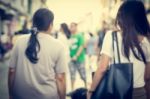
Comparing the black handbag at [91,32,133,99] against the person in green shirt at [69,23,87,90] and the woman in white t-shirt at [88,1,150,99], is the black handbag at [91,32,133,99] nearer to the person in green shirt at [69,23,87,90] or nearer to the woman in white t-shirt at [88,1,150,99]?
the woman in white t-shirt at [88,1,150,99]

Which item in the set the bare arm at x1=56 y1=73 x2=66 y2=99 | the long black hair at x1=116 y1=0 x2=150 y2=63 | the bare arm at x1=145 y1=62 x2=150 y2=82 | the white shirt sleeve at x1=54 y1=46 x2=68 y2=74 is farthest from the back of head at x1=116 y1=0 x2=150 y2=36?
the bare arm at x1=56 y1=73 x2=66 y2=99

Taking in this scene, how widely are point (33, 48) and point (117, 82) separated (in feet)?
2.70

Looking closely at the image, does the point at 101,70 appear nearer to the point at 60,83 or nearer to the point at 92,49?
the point at 60,83

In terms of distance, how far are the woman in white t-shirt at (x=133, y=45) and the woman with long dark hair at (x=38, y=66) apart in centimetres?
40

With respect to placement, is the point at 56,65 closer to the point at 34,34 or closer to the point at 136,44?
the point at 34,34

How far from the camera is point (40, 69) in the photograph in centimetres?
352

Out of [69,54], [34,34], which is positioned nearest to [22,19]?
[69,54]

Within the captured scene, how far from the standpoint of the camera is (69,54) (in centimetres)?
878

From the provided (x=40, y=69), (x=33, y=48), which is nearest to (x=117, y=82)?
(x=40, y=69)

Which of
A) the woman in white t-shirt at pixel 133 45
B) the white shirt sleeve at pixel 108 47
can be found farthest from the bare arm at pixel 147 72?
the white shirt sleeve at pixel 108 47

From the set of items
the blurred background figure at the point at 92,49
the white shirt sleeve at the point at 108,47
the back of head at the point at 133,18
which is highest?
the back of head at the point at 133,18

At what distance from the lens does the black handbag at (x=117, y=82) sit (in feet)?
10.7

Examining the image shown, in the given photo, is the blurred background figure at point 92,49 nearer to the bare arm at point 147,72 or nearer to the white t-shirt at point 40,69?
the white t-shirt at point 40,69

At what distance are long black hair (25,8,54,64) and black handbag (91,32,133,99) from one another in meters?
0.67
